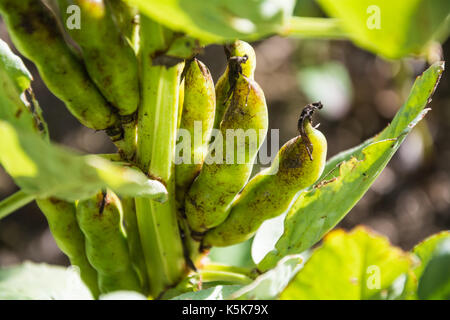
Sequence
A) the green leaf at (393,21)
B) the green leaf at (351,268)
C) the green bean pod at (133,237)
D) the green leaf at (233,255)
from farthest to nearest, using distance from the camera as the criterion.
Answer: the green leaf at (233,255)
the green bean pod at (133,237)
the green leaf at (351,268)
the green leaf at (393,21)

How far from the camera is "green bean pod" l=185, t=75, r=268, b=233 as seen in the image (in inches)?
21.7

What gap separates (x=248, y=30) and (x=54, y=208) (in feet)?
1.17

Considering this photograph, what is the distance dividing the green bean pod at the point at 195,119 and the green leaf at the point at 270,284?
0.17m

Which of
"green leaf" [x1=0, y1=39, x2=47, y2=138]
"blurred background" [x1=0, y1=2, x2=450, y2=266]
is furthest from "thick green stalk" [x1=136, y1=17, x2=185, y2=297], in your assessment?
"blurred background" [x1=0, y1=2, x2=450, y2=266]

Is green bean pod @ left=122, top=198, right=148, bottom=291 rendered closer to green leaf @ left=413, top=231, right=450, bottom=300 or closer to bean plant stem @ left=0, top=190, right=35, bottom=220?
bean plant stem @ left=0, top=190, right=35, bottom=220

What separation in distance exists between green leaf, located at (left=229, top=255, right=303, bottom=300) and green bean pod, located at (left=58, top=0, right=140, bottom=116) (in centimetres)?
→ 23

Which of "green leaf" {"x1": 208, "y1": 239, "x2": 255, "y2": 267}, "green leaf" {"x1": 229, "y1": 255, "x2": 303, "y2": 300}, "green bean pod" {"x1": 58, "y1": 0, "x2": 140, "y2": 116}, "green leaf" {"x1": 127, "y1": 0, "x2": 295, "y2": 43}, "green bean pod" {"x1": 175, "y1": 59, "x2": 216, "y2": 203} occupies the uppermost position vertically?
"green leaf" {"x1": 127, "y1": 0, "x2": 295, "y2": 43}

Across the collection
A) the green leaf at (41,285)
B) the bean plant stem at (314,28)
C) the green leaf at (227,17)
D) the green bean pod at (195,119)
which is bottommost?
the green leaf at (41,285)

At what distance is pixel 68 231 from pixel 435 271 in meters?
0.42

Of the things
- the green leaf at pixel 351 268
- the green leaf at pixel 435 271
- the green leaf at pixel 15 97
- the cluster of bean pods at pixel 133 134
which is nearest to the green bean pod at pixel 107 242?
the cluster of bean pods at pixel 133 134

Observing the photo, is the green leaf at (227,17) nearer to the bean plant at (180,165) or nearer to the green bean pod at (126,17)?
the bean plant at (180,165)

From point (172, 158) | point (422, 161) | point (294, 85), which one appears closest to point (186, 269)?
point (172, 158)

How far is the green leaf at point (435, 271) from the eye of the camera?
0.50 m

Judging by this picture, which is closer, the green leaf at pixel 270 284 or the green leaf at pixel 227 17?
the green leaf at pixel 227 17
